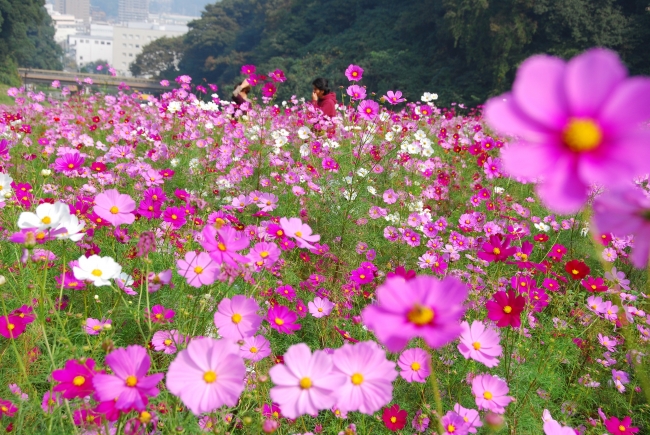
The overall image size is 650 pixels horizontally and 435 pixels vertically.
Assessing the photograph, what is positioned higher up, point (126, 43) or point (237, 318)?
point (237, 318)

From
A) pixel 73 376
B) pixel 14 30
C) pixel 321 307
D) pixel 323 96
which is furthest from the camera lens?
pixel 14 30

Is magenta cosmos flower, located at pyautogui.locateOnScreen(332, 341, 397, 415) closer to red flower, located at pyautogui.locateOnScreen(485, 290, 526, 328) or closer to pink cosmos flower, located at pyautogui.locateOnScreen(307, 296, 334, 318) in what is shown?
red flower, located at pyautogui.locateOnScreen(485, 290, 526, 328)

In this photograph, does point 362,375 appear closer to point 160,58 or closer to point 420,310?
point 420,310

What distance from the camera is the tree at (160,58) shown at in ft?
146

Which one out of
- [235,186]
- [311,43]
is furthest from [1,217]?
[311,43]

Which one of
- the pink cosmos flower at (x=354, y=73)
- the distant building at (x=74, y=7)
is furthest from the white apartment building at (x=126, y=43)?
the distant building at (x=74, y=7)

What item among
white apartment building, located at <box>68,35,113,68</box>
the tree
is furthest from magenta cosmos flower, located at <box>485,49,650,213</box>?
white apartment building, located at <box>68,35,113,68</box>

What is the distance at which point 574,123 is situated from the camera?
390mm

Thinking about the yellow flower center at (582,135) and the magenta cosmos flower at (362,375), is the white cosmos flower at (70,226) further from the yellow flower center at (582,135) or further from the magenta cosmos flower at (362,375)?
the yellow flower center at (582,135)

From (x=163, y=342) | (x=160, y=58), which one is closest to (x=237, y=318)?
(x=163, y=342)

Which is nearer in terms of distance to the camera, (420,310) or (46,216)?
(420,310)

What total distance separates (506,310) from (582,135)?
69 centimetres

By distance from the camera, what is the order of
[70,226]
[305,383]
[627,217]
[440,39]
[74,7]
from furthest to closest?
[74,7] → [440,39] → [70,226] → [305,383] → [627,217]

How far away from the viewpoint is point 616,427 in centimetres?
116
